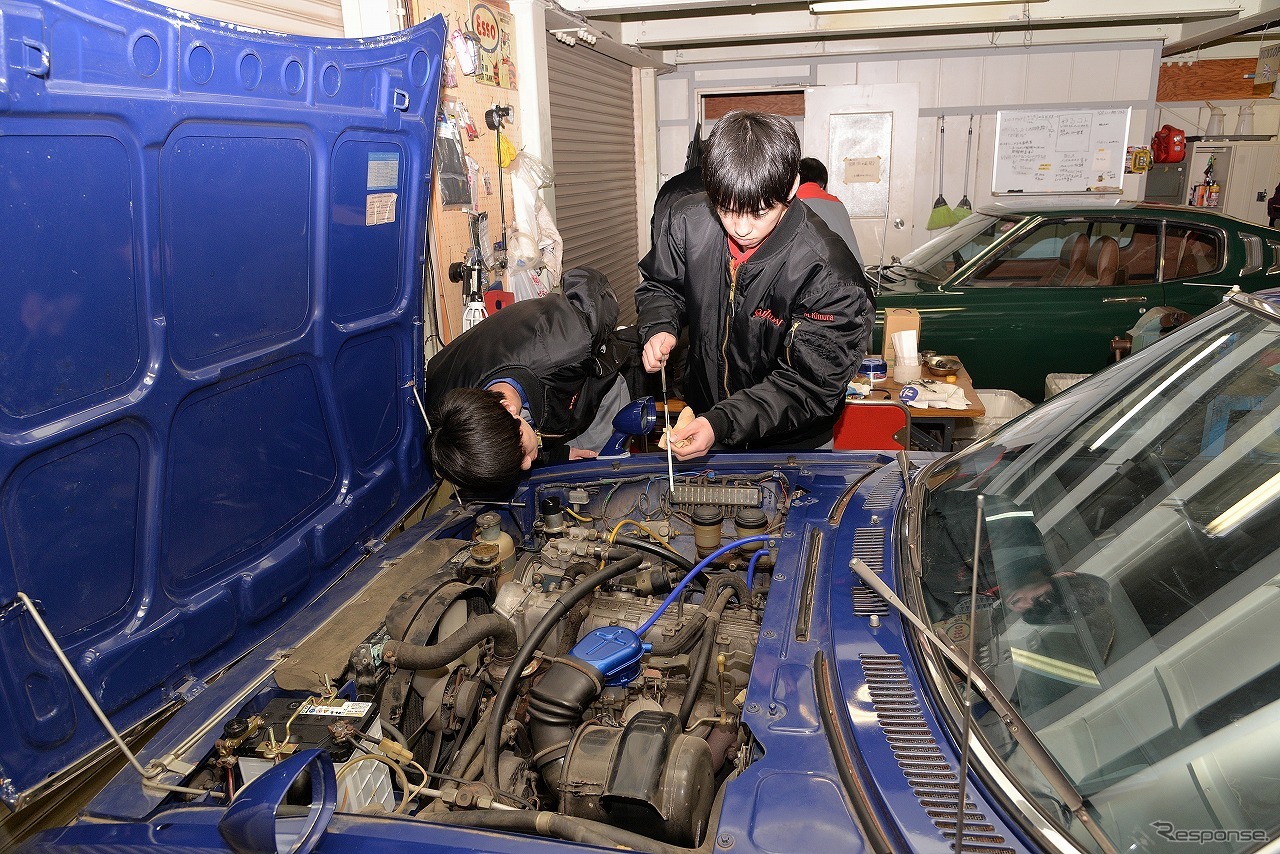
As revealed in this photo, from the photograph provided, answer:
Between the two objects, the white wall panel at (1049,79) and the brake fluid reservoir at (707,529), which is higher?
the white wall panel at (1049,79)

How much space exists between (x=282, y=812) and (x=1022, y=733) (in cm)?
118

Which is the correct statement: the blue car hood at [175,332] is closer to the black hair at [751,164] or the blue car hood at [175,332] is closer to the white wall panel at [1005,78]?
the black hair at [751,164]

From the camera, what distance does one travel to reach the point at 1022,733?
1.26 meters

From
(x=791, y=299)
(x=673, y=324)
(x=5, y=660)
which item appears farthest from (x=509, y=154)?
(x=5, y=660)

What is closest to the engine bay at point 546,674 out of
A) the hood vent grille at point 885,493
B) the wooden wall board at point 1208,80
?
the hood vent grille at point 885,493

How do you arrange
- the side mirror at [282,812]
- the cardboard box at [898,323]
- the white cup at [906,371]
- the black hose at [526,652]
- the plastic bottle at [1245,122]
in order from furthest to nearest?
Result: the plastic bottle at [1245,122]
the cardboard box at [898,323]
the white cup at [906,371]
the black hose at [526,652]
the side mirror at [282,812]

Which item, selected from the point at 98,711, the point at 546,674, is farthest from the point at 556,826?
the point at 98,711

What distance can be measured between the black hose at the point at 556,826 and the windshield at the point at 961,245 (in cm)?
542

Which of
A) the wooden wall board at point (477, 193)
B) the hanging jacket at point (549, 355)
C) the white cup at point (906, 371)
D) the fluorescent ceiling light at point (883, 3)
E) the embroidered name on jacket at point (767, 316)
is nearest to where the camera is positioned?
the embroidered name on jacket at point (767, 316)

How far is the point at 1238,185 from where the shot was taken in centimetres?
830

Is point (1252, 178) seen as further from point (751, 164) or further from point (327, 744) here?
point (327, 744)

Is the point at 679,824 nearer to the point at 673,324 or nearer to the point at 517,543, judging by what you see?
the point at 517,543

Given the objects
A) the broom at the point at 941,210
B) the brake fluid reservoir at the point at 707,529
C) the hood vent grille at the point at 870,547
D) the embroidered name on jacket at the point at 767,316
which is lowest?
the brake fluid reservoir at the point at 707,529

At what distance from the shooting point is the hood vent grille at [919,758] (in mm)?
1184
